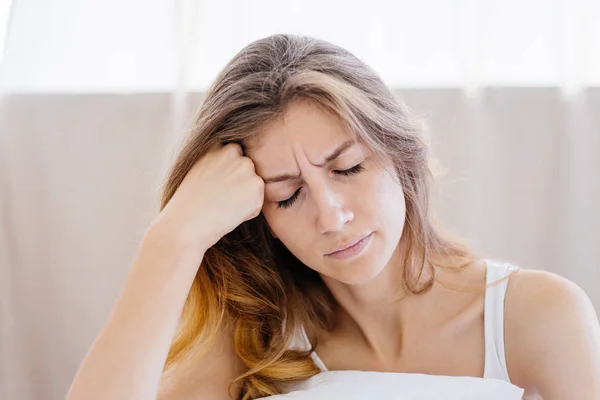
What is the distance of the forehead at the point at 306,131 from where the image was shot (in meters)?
1.32

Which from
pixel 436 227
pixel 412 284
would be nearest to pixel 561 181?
pixel 436 227

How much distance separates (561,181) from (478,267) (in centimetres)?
52

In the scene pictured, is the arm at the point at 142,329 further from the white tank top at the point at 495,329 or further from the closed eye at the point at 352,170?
the white tank top at the point at 495,329

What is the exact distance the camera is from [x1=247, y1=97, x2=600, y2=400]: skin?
4.34 ft

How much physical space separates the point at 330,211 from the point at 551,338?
0.46 meters

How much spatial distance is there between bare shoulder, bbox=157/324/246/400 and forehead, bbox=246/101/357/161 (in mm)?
477

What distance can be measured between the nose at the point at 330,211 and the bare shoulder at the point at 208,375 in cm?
42

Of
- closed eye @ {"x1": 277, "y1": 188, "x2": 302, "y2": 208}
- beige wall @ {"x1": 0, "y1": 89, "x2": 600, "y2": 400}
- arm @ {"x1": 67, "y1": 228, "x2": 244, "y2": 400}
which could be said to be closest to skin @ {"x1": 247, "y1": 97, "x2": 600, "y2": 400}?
closed eye @ {"x1": 277, "y1": 188, "x2": 302, "y2": 208}

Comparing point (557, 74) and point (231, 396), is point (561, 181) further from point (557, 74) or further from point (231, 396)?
point (231, 396)

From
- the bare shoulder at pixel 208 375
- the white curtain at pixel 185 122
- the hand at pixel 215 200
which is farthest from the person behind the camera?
the white curtain at pixel 185 122

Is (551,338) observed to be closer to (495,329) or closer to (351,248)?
(495,329)

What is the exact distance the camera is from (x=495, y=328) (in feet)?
4.86

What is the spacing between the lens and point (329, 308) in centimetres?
171

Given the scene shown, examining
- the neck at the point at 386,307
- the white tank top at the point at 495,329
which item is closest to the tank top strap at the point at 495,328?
the white tank top at the point at 495,329
